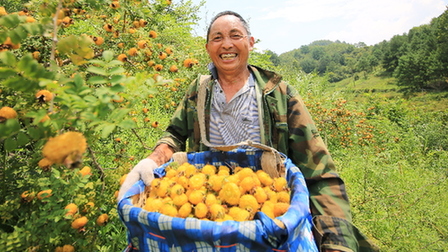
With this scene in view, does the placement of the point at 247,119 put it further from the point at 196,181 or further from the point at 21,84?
the point at 21,84

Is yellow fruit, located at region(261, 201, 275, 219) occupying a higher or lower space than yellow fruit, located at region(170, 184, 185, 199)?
lower

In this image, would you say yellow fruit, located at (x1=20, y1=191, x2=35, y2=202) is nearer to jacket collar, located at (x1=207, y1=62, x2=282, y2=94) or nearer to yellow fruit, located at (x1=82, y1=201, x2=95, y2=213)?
yellow fruit, located at (x1=82, y1=201, x2=95, y2=213)

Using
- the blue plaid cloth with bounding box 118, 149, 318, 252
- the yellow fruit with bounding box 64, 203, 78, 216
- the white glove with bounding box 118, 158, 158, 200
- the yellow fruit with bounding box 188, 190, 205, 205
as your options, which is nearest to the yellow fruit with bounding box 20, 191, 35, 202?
the yellow fruit with bounding box 64, 203, 78, 216

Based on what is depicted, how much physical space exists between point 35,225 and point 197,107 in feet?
4.60

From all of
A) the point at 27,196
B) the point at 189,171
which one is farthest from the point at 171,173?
the point at 27,196

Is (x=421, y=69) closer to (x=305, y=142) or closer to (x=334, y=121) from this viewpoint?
(x=334, y=121)

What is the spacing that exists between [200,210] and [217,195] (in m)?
0.25

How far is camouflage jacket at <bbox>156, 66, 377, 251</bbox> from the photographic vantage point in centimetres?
155

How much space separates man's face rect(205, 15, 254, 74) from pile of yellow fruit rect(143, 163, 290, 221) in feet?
3.27

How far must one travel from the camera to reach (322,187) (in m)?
1.74

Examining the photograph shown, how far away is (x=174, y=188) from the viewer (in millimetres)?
1467

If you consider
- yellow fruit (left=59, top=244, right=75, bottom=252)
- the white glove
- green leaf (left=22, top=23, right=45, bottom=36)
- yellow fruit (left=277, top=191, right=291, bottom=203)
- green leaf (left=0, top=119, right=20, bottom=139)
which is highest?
green leaf (left=22, top=23, right=45, bottom=36)

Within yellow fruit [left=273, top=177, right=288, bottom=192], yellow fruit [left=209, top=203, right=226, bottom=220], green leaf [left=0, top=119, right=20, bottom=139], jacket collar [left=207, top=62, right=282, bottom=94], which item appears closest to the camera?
green leaf [left=0, top=119, right=20, bottom=139]

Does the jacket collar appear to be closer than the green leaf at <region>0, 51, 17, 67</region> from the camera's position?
No
